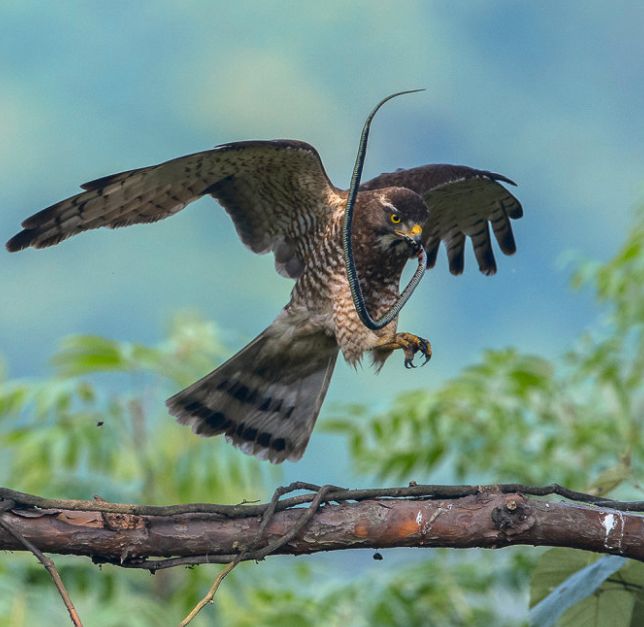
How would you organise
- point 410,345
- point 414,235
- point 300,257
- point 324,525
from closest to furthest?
point 324,525, point 410,345, point 414,235, point 300,257

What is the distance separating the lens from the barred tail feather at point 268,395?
148 inches

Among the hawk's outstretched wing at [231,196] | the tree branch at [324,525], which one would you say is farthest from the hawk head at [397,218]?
the tree branch at [324,525]

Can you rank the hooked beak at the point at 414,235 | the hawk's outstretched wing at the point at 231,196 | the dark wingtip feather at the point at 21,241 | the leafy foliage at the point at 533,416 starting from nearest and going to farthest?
the dark wingtip feather at the point at 21,241
the hawk's outstretched wing at the point at 231,196
the hooked beak at the point at 414,235
the leafy foliage at the point at 533,416

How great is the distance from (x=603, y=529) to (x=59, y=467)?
3224 millimetres

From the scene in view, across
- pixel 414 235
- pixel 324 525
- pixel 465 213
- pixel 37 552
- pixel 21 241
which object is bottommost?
pixel 37 552

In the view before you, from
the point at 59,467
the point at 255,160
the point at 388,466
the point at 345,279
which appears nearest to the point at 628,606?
the point at 345,279

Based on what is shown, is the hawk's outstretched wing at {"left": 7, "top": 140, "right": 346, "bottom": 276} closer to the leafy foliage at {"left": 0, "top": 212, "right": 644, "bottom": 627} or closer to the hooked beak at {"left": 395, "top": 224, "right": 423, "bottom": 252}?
the hooked beak at {"left": 395, "top": 224, "right": 423, "bottom": 252}

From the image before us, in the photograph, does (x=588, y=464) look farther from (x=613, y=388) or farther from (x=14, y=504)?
(x=14, y=504)

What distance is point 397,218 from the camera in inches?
142

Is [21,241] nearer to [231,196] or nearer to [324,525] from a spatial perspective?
[231,196]

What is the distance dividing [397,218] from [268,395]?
85 centimetres

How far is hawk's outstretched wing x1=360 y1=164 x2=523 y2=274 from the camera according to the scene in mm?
4016

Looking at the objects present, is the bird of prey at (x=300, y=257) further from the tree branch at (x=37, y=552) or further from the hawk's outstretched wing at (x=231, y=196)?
the tree branch at (x=37, y=552)

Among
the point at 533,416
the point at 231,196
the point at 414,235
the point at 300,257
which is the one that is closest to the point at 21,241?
the point at 231,196
